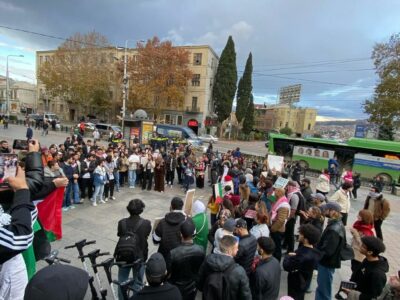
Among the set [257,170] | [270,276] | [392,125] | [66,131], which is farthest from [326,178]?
[66,131]

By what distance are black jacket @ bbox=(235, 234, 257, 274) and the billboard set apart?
7430 cm

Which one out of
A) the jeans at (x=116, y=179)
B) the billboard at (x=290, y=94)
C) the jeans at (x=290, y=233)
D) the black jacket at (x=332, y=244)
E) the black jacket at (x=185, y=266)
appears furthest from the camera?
the billboard at (x=290, y=94)

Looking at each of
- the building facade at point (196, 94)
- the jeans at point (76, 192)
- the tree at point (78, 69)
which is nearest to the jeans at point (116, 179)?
the jeans at point (76, 192)

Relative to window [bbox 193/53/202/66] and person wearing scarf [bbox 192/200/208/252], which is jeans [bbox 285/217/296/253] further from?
window [bbox 193/53/202/66]

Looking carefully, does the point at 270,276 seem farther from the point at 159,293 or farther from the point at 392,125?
the point at 392,125

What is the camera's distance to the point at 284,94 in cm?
7900

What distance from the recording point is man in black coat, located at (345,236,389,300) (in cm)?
308

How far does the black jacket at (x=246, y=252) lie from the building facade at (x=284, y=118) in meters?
73.3

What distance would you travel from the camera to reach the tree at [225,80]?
46406 mm

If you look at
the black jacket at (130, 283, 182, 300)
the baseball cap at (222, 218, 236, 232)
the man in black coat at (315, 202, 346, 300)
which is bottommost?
the man in black coat at (315, 202, 346, 300)

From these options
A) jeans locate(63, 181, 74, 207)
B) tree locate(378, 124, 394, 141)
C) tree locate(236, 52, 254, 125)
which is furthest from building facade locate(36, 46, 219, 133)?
jeans locate(63, 181, 74, 207)

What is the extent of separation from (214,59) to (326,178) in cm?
4432

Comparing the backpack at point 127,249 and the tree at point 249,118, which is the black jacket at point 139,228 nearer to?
the backpack at point 127,249

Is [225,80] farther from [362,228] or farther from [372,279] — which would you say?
[372,279]
